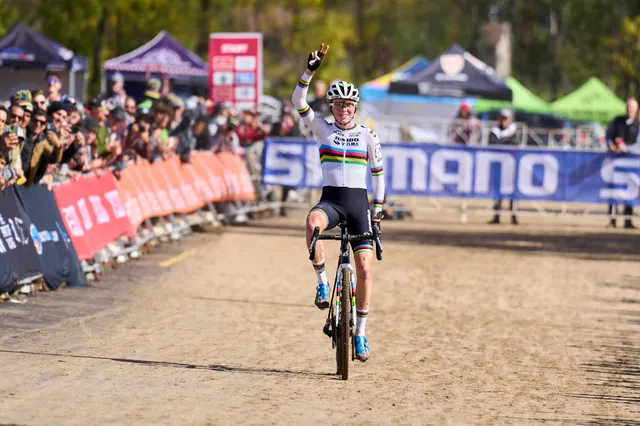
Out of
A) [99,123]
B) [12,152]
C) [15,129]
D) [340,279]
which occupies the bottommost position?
[340,279]

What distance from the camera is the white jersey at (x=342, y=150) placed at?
10961 mm

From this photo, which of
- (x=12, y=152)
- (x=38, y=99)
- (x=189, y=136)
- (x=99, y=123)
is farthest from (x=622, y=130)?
(x=12, y=152)

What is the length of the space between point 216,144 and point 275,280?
7.60 m

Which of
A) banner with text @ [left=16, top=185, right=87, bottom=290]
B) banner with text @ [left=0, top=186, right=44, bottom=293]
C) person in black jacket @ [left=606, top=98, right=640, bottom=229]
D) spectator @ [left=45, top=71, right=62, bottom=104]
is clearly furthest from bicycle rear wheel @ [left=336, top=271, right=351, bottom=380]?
person in black jacket @ [left=606, top=98, right=640, bottom=229]

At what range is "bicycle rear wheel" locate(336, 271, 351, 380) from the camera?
33.9 feet

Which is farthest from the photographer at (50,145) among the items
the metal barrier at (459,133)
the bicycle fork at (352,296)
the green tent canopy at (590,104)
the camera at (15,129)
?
the green tent canopy at (590,104)

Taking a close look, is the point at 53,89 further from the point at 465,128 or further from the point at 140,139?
the point at 465,128

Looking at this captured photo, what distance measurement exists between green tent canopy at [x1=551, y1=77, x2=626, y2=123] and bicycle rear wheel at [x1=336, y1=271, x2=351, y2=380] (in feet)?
142

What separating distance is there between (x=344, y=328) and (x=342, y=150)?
1.49m

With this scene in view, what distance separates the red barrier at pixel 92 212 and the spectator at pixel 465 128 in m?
14.9

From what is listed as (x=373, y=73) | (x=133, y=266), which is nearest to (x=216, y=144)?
(x=133, y=266)

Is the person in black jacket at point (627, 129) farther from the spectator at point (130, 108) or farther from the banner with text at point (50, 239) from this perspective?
the banner with text at point (50, 239)

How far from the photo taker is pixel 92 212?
1652 centimetres

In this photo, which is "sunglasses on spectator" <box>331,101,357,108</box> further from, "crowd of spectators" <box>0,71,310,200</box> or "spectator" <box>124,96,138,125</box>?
"spectator" <box>124,96,138,125</box>
